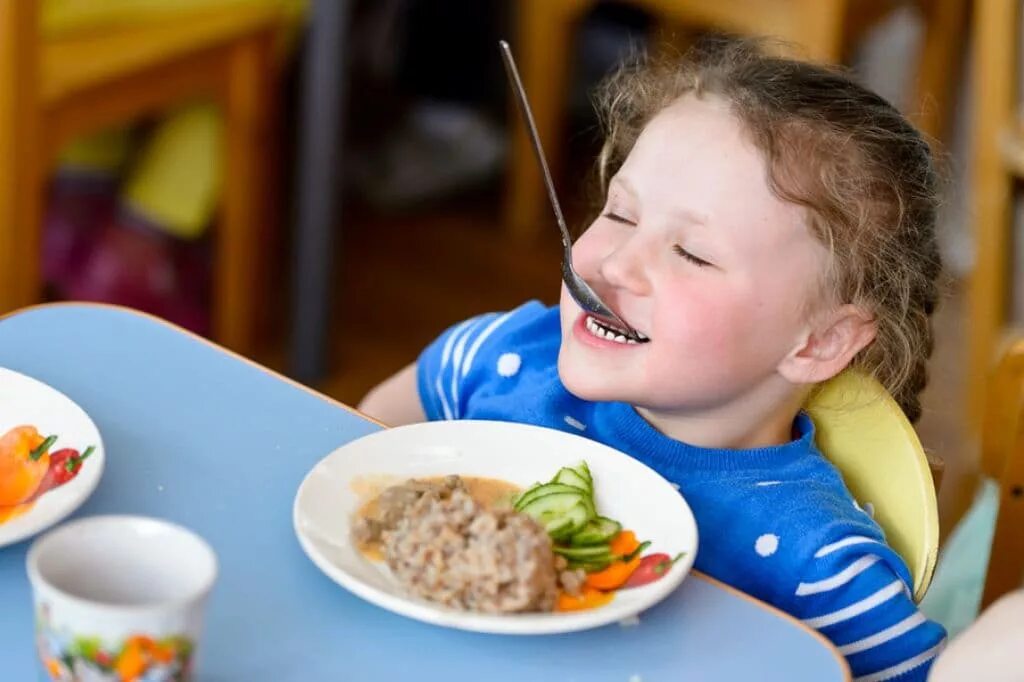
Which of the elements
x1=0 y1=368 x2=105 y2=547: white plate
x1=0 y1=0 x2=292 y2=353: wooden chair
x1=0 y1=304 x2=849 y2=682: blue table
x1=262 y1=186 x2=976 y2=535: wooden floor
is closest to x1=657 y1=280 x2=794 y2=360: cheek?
x1=0 y1=304 x2=849 y2=682: blue table

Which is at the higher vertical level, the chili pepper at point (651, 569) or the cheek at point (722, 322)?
the cheek at point (722, 322)

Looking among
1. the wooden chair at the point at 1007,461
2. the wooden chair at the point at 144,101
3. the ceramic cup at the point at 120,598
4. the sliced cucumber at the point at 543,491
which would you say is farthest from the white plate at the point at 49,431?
the wooden chair at the point at 144,101

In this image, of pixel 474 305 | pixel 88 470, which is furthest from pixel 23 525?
pixel 474 305

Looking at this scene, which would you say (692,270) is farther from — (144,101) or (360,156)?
(360,156)

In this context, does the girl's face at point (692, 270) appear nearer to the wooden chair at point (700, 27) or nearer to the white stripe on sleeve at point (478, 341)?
the white stripe on sleeve at point (478, 341)

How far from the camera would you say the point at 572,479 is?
88 cm

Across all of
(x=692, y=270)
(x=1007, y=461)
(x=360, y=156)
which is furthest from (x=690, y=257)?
(x=360, y=156)

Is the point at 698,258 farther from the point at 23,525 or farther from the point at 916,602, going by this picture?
the point at 23,525

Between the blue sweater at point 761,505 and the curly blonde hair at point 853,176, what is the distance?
4.2 inches

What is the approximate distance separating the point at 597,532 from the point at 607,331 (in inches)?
8.4

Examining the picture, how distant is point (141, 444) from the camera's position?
0.89m

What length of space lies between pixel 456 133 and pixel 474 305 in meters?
0.58

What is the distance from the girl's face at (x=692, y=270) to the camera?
0.98 metres

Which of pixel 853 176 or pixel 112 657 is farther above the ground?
pixel 853 176
